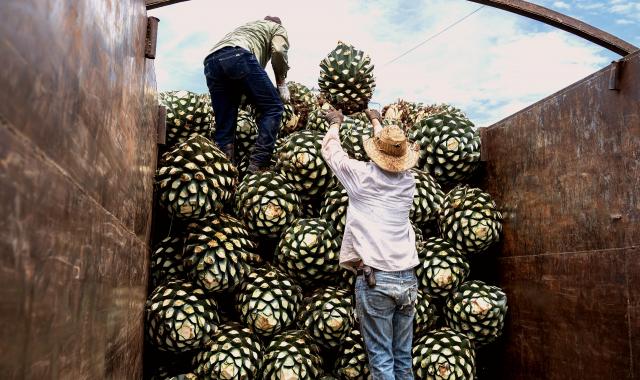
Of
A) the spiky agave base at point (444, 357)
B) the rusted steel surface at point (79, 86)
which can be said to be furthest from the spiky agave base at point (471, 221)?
the rusted steel surface at point (79, 86)

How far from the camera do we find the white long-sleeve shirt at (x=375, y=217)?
2502 millimetres

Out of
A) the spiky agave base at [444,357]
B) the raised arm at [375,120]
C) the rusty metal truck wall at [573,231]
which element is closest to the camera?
the rusty metal truck wall at [573,231]

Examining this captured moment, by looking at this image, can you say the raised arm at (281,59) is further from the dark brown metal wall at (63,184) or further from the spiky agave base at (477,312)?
the dark brown metal wall at (63,184)

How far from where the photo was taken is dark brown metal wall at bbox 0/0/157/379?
2.18 feet

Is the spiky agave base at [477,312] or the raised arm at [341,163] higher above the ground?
the raised arm at [341,163]

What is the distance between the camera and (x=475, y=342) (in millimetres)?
3137

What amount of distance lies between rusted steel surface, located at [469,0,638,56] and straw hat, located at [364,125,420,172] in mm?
1421

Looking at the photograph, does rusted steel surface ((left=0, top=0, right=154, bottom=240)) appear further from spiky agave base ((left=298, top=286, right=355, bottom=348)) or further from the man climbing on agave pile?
Result: the man climbing on agave pile

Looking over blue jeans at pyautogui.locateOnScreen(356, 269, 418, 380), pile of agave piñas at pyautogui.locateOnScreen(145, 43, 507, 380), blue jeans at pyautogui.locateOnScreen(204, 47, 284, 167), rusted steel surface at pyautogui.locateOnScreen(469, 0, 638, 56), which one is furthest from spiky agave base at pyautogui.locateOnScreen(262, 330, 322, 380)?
rusted steel surface at pyautogui.locateOnScreen(469, 0, 638, 56)

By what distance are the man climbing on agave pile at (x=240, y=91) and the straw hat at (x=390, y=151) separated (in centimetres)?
88

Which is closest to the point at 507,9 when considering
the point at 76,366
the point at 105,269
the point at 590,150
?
the point at 590,150

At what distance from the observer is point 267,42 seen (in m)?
3.72

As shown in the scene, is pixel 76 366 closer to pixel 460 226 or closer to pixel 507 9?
pixel 460 226

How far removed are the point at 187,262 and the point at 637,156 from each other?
2.11 m
